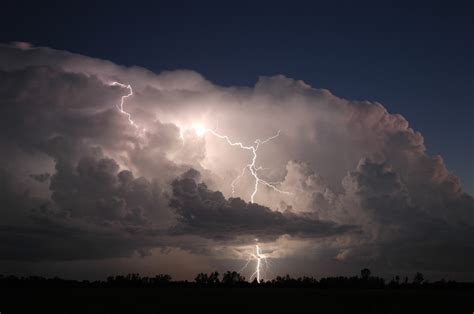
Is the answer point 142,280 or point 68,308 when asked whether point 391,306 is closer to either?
point 68,308

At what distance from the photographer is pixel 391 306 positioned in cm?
8031

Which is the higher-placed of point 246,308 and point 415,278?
point 415,278

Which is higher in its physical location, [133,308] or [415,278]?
[415,278]

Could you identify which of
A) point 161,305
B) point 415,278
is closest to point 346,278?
point 415,278

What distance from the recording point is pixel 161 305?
255 feet

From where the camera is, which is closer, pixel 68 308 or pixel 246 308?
pixel 68 308

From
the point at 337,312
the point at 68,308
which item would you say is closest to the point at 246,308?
the point at 337,312

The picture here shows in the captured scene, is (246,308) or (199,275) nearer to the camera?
(246,308)

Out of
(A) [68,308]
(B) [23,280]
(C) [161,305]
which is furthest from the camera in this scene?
(B) [23,280]

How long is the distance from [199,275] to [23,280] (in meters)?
61.9

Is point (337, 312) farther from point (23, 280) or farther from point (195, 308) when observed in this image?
point (23, 280)

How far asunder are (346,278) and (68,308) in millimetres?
127225

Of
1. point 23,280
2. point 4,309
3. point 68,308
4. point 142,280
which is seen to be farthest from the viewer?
point 142,280

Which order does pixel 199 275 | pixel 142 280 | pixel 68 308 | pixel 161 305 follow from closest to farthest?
1. pixel 68 308
2. pixel 161 305
3. pixel 142 280
4. pixel 199 275
